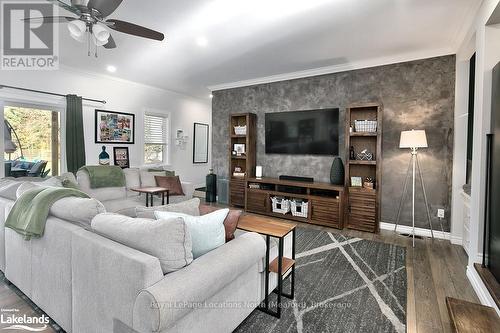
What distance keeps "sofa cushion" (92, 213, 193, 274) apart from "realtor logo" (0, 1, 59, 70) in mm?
2014

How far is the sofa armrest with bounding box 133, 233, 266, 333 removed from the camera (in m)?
1.11

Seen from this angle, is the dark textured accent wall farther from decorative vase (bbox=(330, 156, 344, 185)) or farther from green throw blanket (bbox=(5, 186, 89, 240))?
green throw blanket (bbox=(5, 186, 89, 240))

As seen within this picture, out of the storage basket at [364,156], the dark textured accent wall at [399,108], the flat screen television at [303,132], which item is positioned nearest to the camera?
the dark textured accent wall at [399,108]

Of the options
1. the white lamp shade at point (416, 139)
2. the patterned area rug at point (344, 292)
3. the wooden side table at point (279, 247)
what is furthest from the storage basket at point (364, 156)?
the wooden side table at point (279, 247)

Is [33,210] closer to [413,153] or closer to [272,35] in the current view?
[272,35]

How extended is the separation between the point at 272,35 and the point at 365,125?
1.95 m

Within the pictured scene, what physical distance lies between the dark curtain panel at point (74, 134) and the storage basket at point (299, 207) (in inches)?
151

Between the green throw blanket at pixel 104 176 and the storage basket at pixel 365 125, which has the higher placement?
the storage basket at pixel 365 125

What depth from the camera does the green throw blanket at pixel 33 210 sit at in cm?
181

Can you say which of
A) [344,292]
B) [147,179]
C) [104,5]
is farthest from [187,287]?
[147,179]

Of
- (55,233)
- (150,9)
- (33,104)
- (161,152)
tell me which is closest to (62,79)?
(33,104)

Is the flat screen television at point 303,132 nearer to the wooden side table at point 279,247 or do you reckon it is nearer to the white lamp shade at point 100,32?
the wooden side table at point 279,247

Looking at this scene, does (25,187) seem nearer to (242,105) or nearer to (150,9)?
(150,9)

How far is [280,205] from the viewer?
4.64 meters
